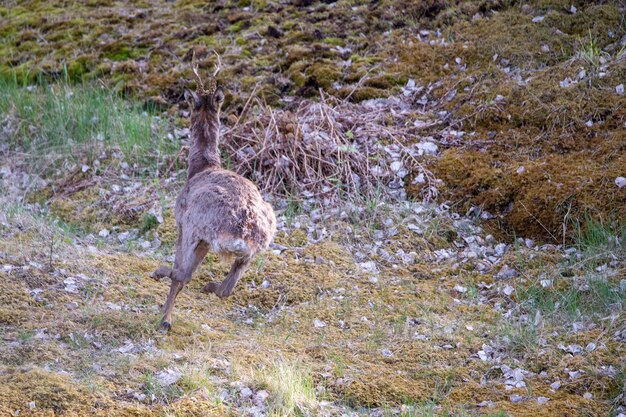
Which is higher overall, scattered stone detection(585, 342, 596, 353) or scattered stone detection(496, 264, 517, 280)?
scattered stone detection(585, 342, 596, 353)

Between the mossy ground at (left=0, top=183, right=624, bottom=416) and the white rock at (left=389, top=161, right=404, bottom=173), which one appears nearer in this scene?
the mossy ground at (left=0, top=183, right=624, bottom=416)

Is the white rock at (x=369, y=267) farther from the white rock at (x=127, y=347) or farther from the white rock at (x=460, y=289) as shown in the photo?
the white rock at (x=127, y=347)

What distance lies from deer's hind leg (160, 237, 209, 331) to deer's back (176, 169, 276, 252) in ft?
0.44

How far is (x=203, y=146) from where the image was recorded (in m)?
7.18

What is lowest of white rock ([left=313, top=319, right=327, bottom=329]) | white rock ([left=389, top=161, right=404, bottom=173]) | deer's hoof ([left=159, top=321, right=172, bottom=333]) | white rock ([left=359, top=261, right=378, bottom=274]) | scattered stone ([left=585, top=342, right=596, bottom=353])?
white rock ([left=313, top=319, right=327, bottom=329])

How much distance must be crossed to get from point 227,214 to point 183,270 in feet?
2.18

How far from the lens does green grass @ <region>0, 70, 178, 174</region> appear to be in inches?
386

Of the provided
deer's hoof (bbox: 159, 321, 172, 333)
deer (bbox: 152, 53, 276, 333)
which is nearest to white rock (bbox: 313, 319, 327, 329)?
deer (bbox: 152, 53, 276, 333)

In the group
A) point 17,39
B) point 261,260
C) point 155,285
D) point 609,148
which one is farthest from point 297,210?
point 17,39

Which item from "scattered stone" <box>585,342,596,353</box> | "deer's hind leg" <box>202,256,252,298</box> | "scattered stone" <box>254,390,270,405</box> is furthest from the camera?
"deer's hind leg" <box>202,256,252,298</box>

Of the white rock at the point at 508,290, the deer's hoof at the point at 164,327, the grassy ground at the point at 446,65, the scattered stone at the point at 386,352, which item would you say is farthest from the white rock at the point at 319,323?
the grassy ground at the point at 446,65

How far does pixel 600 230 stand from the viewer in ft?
24.6

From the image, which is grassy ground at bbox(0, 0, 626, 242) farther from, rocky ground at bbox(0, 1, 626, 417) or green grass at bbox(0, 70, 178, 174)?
green grass at bbox(0, 70, 178, 174)

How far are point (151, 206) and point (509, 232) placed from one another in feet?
12.6
